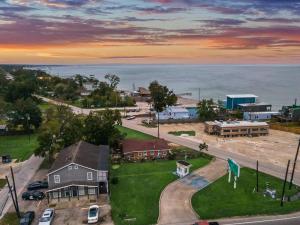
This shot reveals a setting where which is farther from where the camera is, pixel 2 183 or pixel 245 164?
pixel 245 164

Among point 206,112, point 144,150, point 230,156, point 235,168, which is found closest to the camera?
point 235,168

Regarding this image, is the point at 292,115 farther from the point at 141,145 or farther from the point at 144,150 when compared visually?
the point at 144,150

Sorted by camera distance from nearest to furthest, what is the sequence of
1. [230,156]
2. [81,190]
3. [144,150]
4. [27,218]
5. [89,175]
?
[27,218] → [81,190] → [89,175] → [144,150] → [230,156]

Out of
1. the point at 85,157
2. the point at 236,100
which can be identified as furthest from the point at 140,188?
the point at 236,100

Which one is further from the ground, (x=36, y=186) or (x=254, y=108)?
(x=254, y=108)

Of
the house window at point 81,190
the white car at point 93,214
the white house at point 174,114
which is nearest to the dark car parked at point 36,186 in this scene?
the house window at point 81,190

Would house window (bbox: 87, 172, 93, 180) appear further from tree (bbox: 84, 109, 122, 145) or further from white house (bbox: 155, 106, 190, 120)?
white house (bbox: 155, 106, 190, 120)

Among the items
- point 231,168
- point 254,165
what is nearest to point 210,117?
point 254,165

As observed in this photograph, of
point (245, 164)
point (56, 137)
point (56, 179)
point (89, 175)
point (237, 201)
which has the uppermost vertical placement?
point (56, 137)
